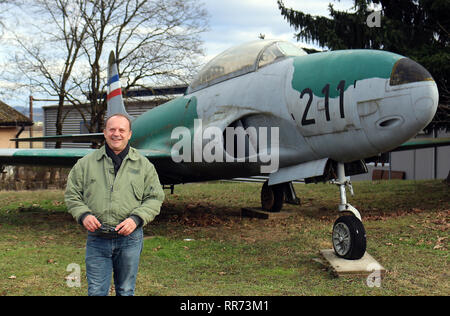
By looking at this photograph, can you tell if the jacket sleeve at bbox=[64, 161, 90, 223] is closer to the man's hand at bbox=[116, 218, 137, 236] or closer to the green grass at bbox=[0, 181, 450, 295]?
the man's hand at bbox=[116, 218, 137, 236]

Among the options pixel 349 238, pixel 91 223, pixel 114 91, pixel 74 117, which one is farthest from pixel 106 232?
pixel 74 117

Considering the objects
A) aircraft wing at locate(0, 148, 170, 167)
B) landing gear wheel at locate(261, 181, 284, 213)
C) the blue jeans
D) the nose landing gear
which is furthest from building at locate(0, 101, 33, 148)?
the blue jeans

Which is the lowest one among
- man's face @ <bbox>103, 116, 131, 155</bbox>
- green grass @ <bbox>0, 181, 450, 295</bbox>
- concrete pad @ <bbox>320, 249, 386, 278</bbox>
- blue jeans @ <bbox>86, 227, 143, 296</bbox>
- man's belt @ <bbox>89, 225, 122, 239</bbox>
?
green grass @ <bbox>0, 181, 450, 295</bbox>

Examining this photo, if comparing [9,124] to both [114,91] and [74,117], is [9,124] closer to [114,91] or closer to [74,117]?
[74,117]

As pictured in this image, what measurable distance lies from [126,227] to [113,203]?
0.22 m

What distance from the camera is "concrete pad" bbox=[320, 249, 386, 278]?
199 inches

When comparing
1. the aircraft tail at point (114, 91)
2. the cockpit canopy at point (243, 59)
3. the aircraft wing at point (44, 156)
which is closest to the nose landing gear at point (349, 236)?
the cockpit canopy at point (243, 59)

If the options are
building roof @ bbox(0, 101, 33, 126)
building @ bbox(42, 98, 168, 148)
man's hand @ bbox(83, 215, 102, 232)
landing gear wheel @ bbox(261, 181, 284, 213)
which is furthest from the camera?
building roof @ bbox(0, 101, 33, 126)

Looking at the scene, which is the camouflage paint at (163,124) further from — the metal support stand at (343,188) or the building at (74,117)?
the building at (74,117)

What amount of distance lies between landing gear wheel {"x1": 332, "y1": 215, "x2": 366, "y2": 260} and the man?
2.89 meters

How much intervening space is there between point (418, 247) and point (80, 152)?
20.1 feet

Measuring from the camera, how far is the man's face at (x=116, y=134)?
337 centimetres

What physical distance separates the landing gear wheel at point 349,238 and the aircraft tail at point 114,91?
709 cm
